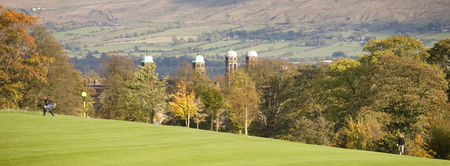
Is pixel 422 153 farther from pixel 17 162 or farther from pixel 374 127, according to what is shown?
pixel 17 162

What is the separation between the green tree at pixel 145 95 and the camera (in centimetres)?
7656

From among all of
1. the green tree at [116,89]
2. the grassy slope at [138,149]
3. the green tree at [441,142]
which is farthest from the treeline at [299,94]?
the grassy slope at [138,149]

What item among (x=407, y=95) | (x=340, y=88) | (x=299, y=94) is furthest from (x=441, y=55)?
(x=407, y=95)

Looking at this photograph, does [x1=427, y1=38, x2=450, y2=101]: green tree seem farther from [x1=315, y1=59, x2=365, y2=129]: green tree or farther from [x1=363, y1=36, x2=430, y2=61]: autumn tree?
[x1=315, y1=59, x2=365, y2=129]: green tree

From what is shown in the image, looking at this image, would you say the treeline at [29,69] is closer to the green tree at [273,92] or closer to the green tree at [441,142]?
the green tree at [273,92]

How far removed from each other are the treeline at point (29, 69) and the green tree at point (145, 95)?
7499mm

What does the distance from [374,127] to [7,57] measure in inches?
1568

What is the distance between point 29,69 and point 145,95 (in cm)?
1940

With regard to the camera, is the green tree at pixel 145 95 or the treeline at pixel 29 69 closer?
the treeline at pixel 29 69

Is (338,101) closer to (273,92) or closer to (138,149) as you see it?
(273,92)

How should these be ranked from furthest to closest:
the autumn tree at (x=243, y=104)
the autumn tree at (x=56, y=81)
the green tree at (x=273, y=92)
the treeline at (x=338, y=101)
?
the green tree at (x=273, y=92), the autumn tree at (x=243, y=104), the autumn tree at (x=56, y=81), the treeline at (x=338, y=101)

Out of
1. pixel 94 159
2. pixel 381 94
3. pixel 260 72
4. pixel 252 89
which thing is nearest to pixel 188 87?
pixel 260 72

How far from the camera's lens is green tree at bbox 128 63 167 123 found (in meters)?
76.6

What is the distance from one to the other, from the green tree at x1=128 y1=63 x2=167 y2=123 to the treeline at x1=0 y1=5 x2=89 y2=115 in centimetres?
750
